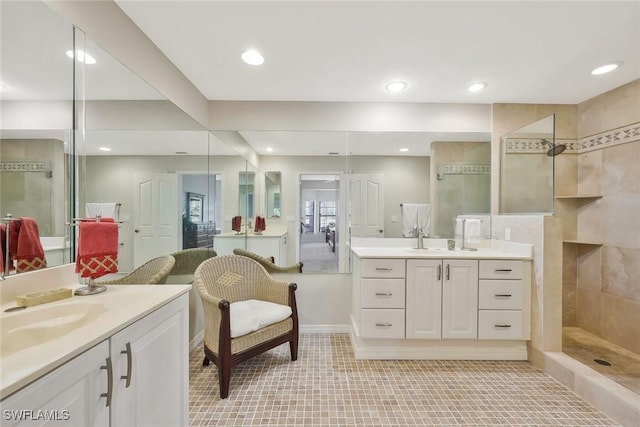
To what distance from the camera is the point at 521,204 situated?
102 inches

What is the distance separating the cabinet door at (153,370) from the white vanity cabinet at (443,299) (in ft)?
5.65

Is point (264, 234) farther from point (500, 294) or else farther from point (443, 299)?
point (500, 294)

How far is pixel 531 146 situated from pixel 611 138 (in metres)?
0.67

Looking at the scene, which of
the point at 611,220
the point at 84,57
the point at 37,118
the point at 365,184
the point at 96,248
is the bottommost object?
the point at 96,248

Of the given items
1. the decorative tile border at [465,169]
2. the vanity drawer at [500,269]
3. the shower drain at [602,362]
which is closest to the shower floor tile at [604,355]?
the shower drain at [602,362]

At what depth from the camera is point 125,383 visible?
0.96 metres

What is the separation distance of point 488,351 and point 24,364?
2877 millimetres

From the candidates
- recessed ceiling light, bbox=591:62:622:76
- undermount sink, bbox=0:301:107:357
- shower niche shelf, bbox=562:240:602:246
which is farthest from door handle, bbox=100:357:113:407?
shower niche shelf, bbox=562:240:602:246

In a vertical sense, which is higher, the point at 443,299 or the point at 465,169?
the point at 465,169

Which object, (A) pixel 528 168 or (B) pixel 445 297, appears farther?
(A) pixel 528 168

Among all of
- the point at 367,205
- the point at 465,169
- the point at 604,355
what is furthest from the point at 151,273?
the point at 604,355

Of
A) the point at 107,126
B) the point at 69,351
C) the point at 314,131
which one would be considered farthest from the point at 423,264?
the point at 107,126

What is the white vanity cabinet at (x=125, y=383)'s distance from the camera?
0.70 meters

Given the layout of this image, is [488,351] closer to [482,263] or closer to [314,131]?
[482,263]
